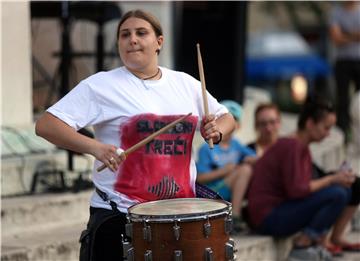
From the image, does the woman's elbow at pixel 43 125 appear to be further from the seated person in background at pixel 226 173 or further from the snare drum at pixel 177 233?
Result: the seated person in background at pixel 226 173

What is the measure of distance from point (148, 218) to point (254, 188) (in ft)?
10.3

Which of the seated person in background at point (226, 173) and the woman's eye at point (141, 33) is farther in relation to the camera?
the seated person in background at point (226, 173)

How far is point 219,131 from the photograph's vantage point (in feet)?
14.4

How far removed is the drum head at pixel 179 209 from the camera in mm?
3984

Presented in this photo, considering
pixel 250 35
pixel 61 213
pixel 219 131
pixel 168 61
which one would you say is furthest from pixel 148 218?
pixel 250 35

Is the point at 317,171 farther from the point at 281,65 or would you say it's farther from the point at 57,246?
the point at 281,65

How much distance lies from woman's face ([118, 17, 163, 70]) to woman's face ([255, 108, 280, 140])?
3.29 meters

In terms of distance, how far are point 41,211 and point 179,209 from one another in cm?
276

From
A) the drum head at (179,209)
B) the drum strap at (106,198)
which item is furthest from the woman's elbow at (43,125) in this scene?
the drum head at (179,209)

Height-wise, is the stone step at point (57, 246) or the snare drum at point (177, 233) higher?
the snare drum at point (177, 233)

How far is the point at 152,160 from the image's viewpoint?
4.33 metres

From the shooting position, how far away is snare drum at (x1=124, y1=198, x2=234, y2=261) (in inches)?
157

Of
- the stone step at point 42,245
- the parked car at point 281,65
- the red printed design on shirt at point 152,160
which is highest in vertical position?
the red printed design on shirt at point 152,160

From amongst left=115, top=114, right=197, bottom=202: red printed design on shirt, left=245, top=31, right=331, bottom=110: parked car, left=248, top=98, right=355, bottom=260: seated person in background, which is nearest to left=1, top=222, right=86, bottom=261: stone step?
left=248, top=98, right=355, bottom=260: seated person in background
